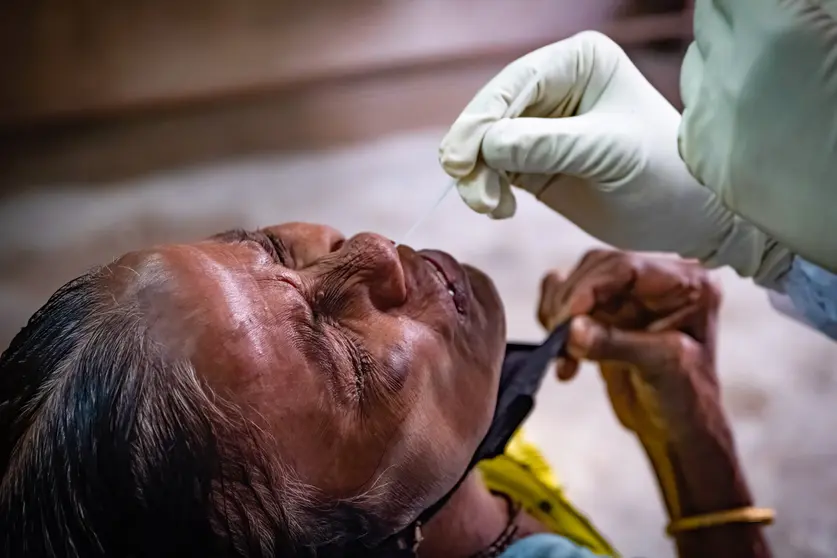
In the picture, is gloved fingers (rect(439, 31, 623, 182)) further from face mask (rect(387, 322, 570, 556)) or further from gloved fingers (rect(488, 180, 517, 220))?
face mask (rect(387, 322, 570, 556))

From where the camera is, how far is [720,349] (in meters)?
1.20

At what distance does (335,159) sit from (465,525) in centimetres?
79

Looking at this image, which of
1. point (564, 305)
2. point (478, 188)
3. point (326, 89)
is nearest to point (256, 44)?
point (326, 89)

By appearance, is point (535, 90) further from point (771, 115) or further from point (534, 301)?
point (534, 301)

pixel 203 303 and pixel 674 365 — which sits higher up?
pixel 203 303

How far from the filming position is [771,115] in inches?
19.0

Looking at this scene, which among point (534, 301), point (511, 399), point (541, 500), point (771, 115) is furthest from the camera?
point (534, 301)

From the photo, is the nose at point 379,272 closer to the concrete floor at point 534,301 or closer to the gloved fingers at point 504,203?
the gloved fingers at point 504,203

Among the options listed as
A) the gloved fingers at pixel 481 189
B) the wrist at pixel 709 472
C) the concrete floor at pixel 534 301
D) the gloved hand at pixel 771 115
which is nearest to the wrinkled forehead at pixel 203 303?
the gloved fingers at pixel 481 189

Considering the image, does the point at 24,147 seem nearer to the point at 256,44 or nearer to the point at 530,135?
the point at 256,44

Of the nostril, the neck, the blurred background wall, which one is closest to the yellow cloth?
the neck

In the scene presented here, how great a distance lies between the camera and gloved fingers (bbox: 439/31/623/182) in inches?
24.1

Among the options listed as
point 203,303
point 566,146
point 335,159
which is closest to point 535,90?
point 566,146

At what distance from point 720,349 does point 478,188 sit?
0.73 metres
